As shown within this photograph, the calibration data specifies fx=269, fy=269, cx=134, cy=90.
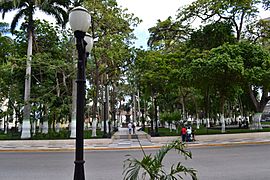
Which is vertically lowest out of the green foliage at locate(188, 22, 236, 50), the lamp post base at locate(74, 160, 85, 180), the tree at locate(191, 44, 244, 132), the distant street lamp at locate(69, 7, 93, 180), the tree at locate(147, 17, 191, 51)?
the lamp post base at locate(74, 160, 85, 180)

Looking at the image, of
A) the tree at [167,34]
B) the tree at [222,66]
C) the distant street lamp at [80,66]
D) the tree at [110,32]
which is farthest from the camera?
the tree at [167,34]

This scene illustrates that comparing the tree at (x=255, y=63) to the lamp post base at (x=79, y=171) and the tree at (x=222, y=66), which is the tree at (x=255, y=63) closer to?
the tree at (x=222, y=66)

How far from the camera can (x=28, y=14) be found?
23.9 metres

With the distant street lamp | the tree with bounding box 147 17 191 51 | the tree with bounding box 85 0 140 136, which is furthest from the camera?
the tree with bounding box 147 17 191 51

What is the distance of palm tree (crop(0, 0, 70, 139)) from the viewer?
74.7 ft

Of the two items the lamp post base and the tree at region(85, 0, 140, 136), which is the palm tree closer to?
the tree at region(85, 0, 140, 136)

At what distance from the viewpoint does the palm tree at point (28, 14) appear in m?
22.8

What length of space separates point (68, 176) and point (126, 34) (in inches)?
706

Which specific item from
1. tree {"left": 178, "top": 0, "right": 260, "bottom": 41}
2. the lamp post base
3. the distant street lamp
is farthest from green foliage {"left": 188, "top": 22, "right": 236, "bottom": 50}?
the lamp post base

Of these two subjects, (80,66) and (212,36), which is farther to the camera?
(212,36)

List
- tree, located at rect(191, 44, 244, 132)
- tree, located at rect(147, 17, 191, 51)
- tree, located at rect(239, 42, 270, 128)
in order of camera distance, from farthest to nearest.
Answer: tree, located at rect(147, 17, 191, 51) < tree, located at rect(239, 42, 270, 128) < tree, located at rect(191, 44, 244, 132)

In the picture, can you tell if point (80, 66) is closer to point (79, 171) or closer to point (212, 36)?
point (79, 171)

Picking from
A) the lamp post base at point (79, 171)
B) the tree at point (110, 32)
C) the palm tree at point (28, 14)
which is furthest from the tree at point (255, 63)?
the lamp post base at point (79, 171)

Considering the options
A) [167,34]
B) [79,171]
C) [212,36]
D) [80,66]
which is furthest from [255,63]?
[79,171]
